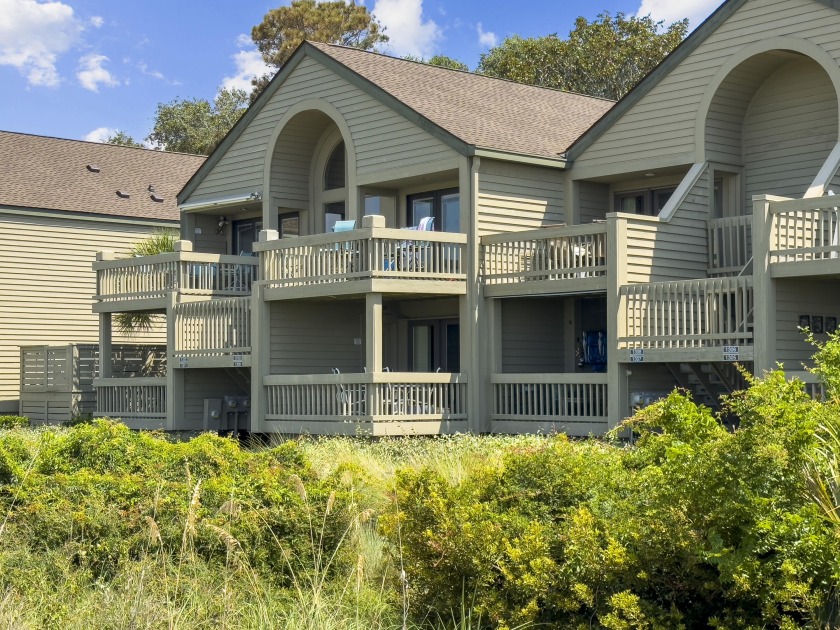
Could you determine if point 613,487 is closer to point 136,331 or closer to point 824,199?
point 824,199

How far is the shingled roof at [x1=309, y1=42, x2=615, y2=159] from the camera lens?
25953mm

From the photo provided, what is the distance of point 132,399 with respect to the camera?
2986 cm

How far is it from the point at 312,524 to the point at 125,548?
1.72m

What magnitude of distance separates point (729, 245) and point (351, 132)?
8508mm

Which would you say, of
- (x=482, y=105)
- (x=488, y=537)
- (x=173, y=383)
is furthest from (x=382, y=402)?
(x=488, y=537)

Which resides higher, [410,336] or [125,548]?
[410,336]

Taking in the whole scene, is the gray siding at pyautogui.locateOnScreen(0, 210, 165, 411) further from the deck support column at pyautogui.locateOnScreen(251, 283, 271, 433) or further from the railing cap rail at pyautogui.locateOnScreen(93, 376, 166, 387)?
the deck support column at pyautogui.locateOnScreen(251, 283, 271, 433)

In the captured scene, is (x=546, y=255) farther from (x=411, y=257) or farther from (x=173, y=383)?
(x=173, y=383)

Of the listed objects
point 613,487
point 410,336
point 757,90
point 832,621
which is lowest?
point 832,621

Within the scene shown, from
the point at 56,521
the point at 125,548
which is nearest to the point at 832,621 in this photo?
the point at 125,548

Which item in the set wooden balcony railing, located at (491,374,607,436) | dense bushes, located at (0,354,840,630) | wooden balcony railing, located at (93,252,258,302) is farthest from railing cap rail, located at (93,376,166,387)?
Result: dense bushes, located at (0,354,840,630)

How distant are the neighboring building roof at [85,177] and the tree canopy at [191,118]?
3170cm

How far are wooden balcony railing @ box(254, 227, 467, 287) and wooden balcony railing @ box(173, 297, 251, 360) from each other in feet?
6.48

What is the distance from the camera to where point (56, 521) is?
12.1 m
